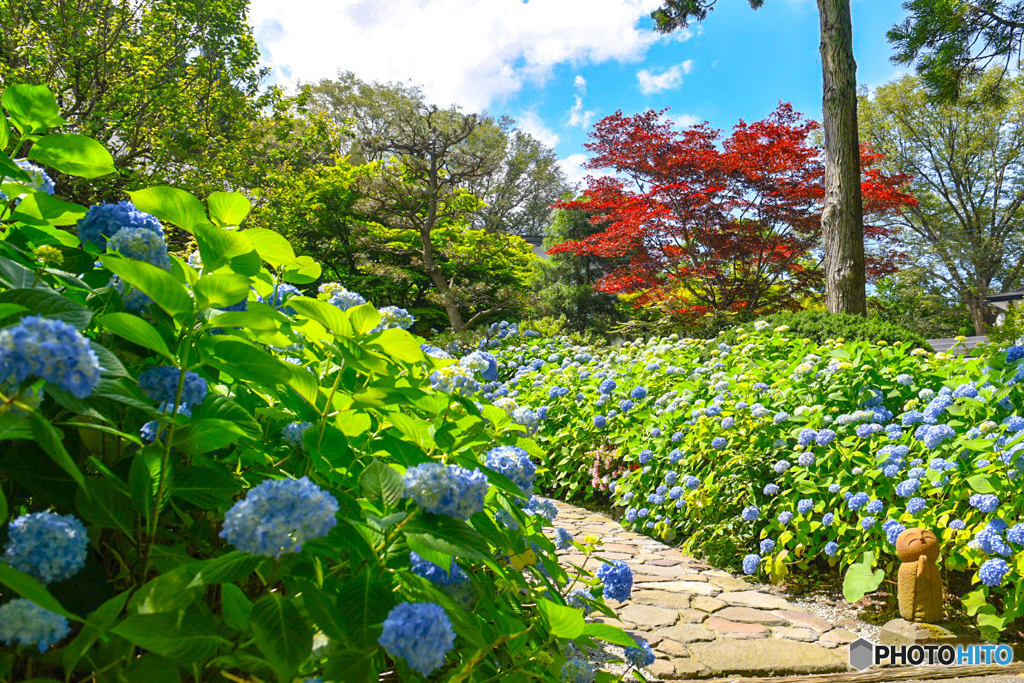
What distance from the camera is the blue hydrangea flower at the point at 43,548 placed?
2.16 ft

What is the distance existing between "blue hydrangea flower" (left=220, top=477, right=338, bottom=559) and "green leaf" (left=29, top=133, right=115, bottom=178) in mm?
682

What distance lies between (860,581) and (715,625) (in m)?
0.64

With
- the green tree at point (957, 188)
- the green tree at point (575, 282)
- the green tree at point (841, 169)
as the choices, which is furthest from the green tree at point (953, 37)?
the green tree at point (957, 188)

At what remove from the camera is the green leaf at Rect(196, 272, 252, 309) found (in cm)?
78

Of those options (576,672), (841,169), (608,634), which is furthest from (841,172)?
(608,634)

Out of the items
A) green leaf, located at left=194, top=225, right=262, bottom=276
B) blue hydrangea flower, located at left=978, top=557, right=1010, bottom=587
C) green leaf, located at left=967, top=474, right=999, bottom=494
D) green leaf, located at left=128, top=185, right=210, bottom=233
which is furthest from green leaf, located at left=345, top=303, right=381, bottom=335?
green leaf, located at left=967, top=474, right=999, bottom=494

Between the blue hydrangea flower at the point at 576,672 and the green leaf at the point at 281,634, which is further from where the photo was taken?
the blue hydrangea flower at the point at 576,672

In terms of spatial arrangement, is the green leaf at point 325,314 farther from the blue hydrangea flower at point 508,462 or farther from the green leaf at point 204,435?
the blue hydrangea flower at point 508,462

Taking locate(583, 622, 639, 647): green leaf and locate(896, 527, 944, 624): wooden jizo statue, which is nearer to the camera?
locate(583, 622, 639, 647): green leaf

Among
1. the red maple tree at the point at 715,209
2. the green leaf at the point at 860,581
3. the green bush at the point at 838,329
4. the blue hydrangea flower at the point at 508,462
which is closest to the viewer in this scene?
the blue hydrangea flower at the point at 508,462

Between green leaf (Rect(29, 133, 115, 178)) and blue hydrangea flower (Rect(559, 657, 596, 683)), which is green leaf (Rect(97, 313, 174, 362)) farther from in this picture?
blue hydrangea flower (Rect(559, 657, 596, 683))

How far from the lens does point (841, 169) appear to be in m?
7.08

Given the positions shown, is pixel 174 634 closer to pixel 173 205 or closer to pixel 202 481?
pixel 202 481

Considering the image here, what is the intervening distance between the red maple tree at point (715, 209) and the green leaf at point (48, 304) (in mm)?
11259
